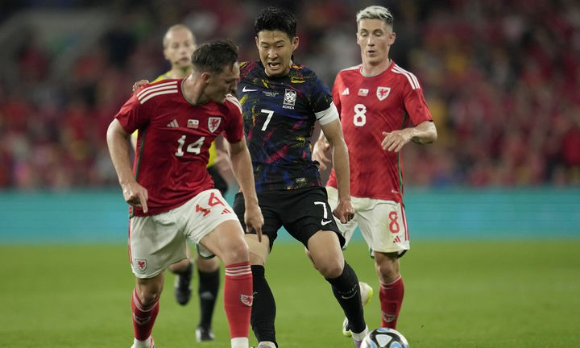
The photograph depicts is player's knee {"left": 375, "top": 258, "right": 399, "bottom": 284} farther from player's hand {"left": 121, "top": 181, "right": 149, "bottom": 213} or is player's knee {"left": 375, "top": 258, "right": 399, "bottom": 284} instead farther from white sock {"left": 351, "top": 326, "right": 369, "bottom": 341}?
player's hand {"left": 121, "top": 181, "right": 149, "bottom": 213}

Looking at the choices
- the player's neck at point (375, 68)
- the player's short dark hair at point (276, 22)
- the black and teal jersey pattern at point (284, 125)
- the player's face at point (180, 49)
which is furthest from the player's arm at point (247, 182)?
the player's face at point (180, 49)

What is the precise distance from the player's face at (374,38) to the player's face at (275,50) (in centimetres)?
106

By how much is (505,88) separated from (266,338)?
15.2m

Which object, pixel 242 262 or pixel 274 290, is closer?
pixel 242 262

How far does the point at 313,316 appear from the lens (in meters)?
9.45

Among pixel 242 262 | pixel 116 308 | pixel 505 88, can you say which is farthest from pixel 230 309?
pixel 505 88

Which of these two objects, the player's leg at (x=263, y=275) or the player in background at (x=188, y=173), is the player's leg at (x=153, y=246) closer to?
the player in background at (x=188, y=173)

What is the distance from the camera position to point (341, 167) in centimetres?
A: 670

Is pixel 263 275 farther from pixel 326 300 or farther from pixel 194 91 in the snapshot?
pixel 326 300

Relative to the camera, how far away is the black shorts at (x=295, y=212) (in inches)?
257

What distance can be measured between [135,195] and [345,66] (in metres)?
16.2

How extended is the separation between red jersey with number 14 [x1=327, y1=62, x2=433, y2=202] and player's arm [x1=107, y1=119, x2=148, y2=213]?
7.73 feet

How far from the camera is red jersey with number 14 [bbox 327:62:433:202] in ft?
24.6

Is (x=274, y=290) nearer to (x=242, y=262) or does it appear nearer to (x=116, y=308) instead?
(x=116, y=308)
